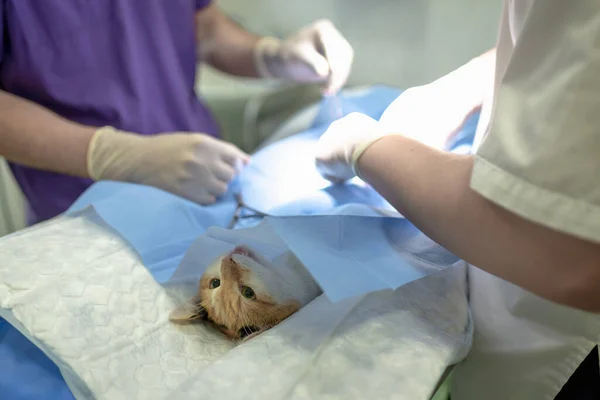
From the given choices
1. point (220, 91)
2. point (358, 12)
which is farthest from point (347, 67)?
point (220, 91)

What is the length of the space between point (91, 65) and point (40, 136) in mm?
152

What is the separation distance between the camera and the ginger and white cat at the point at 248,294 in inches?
25.7

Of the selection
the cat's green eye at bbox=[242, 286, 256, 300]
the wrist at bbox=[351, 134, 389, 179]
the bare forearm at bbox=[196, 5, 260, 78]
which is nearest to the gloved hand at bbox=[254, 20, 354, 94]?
the bare forearm at bbox=[196, 5, 260, 78]

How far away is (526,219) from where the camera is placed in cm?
48

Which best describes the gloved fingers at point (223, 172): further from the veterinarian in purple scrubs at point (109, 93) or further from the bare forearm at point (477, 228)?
the bare forearm at point (477, 228)

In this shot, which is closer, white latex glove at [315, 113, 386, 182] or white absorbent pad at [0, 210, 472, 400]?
white absorbent pad at [0, 210, 472, 400]

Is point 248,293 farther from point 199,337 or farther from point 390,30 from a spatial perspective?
point 390,30

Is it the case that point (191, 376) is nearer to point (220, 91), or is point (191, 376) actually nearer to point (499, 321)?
point (499, 321)

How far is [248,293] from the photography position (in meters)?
0.65

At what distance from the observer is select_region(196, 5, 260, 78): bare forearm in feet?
4.10

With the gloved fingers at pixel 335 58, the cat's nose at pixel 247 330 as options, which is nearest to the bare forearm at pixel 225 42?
the gloved fingers at pixel 335 58

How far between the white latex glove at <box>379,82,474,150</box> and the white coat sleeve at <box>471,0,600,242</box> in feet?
0.92

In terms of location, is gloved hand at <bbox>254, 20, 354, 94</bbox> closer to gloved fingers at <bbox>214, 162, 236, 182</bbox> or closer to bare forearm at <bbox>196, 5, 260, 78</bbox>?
bare forearm at <bbox>196, 5, 260, 78</bbox>

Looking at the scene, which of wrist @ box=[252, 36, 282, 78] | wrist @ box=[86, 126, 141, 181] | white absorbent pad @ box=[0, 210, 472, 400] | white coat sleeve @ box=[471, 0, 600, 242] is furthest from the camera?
wrist @ box=[252, 36, 282, 78]
